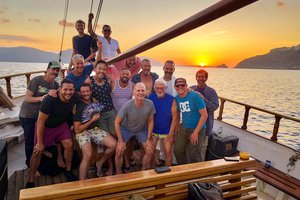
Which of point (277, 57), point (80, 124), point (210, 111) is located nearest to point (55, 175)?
point (80, 124)

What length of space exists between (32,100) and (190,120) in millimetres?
2034

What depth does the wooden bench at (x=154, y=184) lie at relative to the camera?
1.56 metres

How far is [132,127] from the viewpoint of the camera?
3160 mm

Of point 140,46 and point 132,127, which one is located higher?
point 140,46

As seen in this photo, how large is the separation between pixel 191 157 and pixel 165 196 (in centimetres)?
157

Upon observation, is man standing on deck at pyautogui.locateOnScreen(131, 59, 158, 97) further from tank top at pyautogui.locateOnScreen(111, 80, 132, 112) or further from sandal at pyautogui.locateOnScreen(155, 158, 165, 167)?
sandal at pyautogui.locateOnScreen(155, 158, 165, 167)

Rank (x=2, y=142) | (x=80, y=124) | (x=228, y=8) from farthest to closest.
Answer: (x=80, y=124)
(x=2, y=142)
(x=228, y=8)

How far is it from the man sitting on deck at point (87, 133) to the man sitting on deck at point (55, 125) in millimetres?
142

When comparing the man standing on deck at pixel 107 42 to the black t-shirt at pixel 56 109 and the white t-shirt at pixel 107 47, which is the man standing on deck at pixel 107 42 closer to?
the white t-shirt at pixel 107 47

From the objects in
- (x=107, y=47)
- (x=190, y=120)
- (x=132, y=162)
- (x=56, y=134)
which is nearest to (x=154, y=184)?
(x=190, y=120)

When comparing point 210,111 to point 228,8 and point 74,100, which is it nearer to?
point 74,100

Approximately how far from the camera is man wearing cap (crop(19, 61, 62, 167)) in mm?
3045

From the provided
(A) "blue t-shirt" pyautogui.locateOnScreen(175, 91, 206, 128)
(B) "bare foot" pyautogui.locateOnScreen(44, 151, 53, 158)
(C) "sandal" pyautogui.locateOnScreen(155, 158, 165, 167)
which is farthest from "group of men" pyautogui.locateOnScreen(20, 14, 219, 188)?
(C) "sandal" pyautogui.locateOnScreen(155, 158, 165, 167)

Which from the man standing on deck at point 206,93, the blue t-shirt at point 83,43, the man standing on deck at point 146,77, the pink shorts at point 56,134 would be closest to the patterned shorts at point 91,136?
the pink shorts at point 56,134
